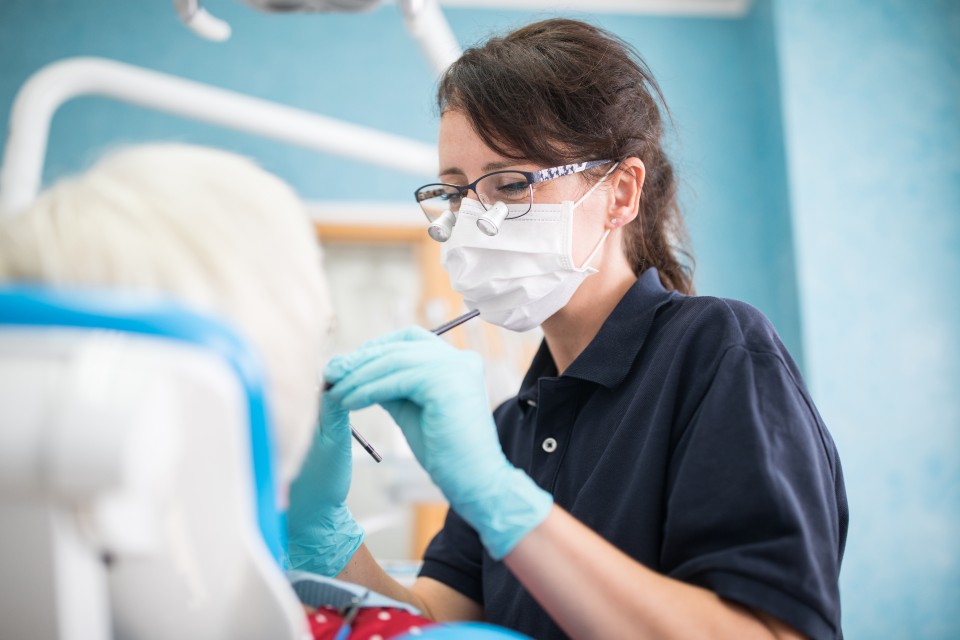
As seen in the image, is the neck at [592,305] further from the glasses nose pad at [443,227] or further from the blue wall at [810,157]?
the blue wall at [810,157]

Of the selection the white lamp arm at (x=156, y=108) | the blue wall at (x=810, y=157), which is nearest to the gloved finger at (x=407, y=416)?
the white lamp arm at (x=156, y=108)

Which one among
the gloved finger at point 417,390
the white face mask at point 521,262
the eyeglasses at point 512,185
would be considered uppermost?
the eyeglasses at point 512,185

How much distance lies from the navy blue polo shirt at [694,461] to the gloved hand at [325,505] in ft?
0.90

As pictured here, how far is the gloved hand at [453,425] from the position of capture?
0.73 meters

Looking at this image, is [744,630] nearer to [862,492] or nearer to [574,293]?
[574,293]

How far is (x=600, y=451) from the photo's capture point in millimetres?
1024

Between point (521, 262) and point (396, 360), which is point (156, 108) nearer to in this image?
point (521, 262)

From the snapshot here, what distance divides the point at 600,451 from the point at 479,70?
2.09 ft

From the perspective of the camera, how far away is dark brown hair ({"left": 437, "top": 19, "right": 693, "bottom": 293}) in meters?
1.10

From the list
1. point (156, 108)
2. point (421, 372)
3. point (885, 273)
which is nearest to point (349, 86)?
point (156, 108)

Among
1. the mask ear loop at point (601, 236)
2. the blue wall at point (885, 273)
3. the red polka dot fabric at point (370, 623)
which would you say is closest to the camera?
the red polka dot fabric at point (370, 623)

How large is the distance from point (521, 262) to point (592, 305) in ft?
0.50

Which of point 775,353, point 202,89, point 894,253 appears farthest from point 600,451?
point 894,253

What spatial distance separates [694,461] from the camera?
2.64ft
